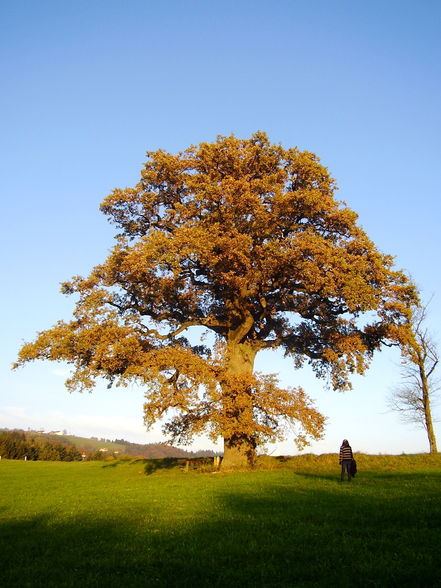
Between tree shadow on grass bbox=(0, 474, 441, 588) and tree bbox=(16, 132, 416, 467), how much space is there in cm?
1417

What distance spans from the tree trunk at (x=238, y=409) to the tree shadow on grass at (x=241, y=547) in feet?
41.8

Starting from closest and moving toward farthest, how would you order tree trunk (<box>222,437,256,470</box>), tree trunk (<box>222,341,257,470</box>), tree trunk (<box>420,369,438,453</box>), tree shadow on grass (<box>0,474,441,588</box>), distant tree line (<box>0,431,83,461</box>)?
tree shadow on grass (<box>0,474,441,588</box>)
tree trunk (<box>222,341,257,470</box>)
tree trunk (<box>222,437,256,470</box>)
tree trunk (<box>420,369,438,453</box>)
distant tree line (<box>0,431,83,461</box>)

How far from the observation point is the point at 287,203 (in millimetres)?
32969

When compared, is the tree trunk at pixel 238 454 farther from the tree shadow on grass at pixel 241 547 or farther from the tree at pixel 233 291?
the tree shadow on grass at pixel 241 547

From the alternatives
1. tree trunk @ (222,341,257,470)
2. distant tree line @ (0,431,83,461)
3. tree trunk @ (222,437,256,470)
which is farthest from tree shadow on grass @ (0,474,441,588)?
distant tree line @ (0,431,83,461)

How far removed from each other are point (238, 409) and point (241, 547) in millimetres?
19215

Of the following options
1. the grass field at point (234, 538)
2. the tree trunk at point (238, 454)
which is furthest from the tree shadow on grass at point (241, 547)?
the tree trunk at point (238, 454)

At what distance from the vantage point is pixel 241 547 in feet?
34.6

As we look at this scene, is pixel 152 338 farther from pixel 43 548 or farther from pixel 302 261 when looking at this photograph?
pixel 43 548

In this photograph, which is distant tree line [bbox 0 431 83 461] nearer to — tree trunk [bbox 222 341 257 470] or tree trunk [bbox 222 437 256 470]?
tree trunk [bbox 222 437 256 470]

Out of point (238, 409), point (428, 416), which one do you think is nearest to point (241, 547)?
point (238, 409)

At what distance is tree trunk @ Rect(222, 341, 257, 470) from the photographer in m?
29.4

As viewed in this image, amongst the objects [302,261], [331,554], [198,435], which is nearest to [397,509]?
[331,554]

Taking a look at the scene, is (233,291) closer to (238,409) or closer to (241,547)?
(238,409)
